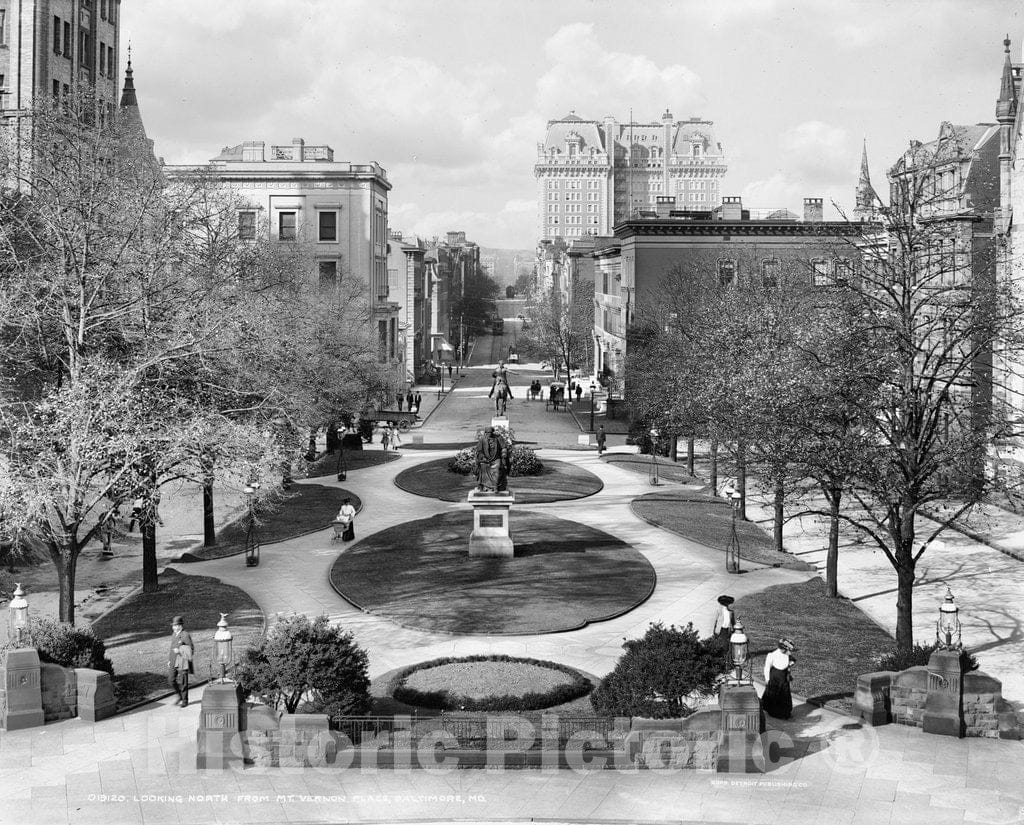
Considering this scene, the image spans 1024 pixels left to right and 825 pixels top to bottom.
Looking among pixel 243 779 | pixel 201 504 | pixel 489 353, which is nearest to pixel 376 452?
pixel 201 504

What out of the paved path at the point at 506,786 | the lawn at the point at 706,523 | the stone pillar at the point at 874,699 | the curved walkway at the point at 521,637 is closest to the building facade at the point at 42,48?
the curved walkway at the point at 521,637

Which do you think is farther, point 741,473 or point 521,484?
point 521,484

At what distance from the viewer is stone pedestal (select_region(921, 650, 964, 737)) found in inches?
803

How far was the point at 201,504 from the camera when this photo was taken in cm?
4447

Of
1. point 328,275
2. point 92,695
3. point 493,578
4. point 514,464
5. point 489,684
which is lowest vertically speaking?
point 489,684

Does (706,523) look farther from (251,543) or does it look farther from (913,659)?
(913,659)

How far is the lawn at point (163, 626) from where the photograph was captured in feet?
78.4

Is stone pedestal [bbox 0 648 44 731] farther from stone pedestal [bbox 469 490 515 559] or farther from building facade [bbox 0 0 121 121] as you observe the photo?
building facade [bbox 0 0 121 121]

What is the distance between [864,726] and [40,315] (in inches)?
734

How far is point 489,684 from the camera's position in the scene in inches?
905

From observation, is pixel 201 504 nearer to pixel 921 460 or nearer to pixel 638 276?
pixel 921 460

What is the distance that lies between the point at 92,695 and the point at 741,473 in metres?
22.9

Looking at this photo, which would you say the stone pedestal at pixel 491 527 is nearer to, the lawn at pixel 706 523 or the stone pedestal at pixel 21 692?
the lawn at pixel 706 523

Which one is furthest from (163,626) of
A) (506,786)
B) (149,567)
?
(506,786)
